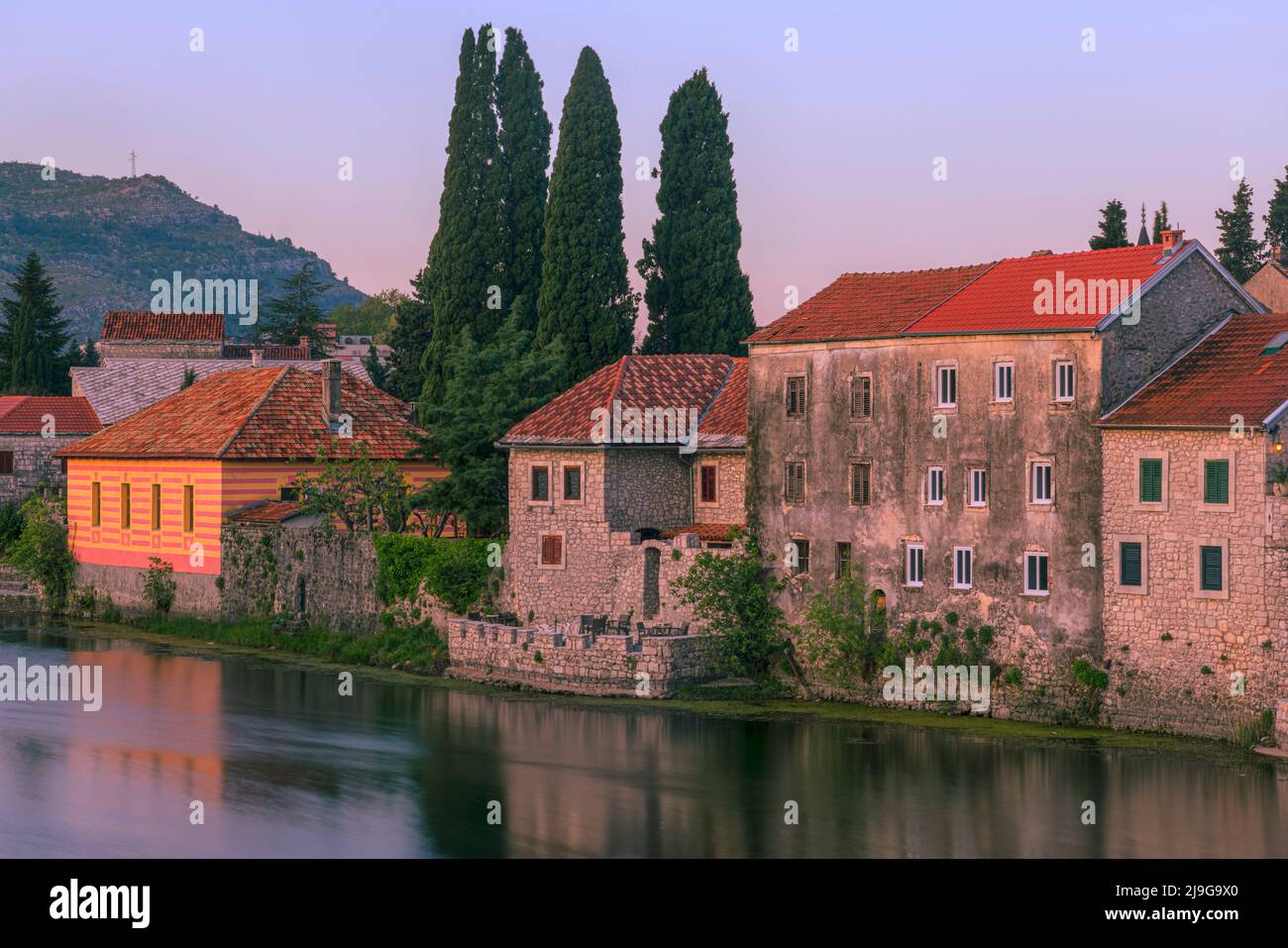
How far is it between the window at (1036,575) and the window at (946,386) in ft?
15.1

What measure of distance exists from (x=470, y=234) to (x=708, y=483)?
24.3 m

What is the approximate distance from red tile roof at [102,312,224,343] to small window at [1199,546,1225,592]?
97.2 m

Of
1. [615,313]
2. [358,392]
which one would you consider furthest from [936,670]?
[358,392]

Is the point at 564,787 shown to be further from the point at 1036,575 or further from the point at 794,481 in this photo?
the point at 794,481

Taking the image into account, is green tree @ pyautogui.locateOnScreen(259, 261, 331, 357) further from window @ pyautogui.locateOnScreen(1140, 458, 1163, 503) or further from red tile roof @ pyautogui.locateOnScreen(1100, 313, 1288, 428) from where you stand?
window @ pyautogui.locateOnScreen(1140, 458, 1163, 503)

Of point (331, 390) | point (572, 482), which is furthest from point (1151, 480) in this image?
point (331, 390)

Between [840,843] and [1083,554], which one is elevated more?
[1083,554]

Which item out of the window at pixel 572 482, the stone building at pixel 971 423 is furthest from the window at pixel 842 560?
the window at pixel 572 482

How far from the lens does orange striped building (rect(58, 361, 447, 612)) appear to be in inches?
2798

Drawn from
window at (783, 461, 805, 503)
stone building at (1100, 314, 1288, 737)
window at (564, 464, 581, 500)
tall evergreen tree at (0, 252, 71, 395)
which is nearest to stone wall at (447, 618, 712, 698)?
window at (783, 461, 805, 503)

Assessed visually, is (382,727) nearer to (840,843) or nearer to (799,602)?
(799,602)

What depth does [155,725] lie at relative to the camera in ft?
174

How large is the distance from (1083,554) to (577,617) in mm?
16105

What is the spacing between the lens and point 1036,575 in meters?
50.0
